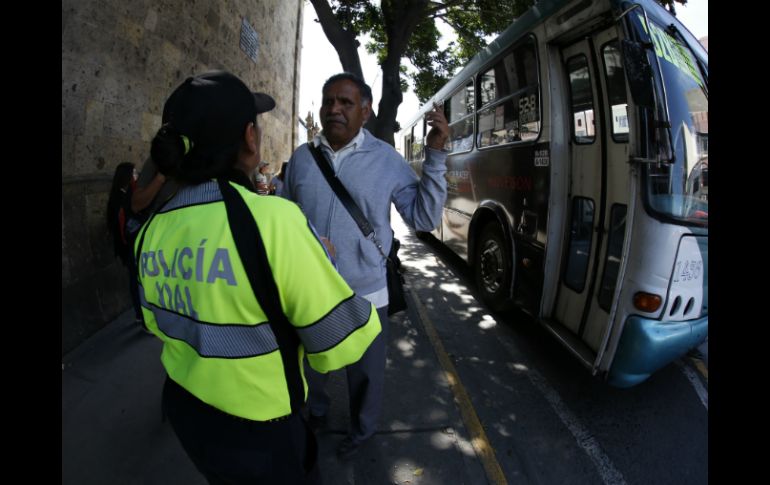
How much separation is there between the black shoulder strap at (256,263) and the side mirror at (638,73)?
2447 millimetres

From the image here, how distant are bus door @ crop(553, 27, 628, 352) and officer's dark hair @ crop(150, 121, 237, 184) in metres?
2.55

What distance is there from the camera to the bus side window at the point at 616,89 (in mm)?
2785

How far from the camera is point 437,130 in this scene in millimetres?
1821

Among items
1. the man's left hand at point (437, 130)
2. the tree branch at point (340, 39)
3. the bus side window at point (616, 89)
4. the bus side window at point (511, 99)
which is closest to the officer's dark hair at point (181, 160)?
the man's left hand at point (437, 130)

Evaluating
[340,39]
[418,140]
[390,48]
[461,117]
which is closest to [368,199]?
[461,117]

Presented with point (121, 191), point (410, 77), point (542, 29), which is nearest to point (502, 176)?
point (542, 29)

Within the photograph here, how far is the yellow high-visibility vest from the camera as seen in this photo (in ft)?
3.01

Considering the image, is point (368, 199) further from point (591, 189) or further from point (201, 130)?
point (591, 189)

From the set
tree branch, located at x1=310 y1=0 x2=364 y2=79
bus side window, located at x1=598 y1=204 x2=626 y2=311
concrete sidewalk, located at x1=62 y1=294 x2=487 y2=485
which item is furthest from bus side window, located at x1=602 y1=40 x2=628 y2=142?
tree branch, located at x1=310 y1=0 x2=364 y2=79

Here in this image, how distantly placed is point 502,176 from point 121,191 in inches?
145

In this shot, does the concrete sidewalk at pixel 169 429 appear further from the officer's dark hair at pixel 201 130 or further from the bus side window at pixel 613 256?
the officer's dark hair at pixel 201 130

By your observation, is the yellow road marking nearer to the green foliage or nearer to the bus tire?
the bus tire

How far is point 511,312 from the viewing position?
15.0ft
